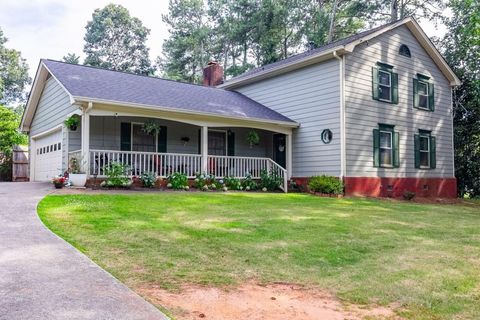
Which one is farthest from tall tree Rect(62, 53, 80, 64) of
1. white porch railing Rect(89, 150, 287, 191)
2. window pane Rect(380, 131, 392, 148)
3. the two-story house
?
window pane Rect(380, 131, 392, 148)

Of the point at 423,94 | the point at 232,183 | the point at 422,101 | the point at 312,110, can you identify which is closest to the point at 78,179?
the point at 232,183

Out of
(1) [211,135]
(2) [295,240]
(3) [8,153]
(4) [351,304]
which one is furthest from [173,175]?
(3) [8,153]

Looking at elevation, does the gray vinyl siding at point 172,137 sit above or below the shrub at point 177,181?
above

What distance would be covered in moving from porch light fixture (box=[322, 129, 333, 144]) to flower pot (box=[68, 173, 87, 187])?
7888 mm

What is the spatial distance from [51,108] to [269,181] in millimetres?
8362

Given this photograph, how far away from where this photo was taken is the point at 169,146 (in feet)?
48.9

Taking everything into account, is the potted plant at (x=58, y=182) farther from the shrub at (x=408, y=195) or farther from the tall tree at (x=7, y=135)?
the shrub at (x=408, y=195)

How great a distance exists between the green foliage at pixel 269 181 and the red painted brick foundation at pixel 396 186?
91 cm

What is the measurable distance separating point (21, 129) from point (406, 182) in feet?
53.2

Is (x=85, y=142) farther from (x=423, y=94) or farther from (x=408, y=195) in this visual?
(x=423, y=94)

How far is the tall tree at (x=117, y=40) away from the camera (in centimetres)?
4266

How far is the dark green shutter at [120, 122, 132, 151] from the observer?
13.8 meters

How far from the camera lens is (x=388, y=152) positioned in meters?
15.2

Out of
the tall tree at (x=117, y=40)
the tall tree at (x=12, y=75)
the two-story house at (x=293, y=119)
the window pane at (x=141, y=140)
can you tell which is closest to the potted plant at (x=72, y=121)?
the two-story house at (x=293, y=119)
